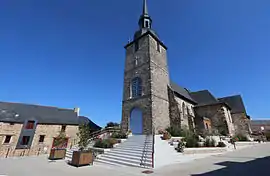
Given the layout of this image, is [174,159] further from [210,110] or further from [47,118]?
[47,118]

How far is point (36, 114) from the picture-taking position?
62.0 ft

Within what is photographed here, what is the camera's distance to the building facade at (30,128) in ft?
50.9

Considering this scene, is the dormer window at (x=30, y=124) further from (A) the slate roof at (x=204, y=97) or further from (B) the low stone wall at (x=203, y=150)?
(A) the slate roof at (x=204, y=97)

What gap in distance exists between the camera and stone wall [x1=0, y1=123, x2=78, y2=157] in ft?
49.5

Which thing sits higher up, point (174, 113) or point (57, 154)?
point (174, 113)

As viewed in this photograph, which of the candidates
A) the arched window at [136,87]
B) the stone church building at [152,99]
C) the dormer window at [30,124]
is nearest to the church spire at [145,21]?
the stone church building at [152,99]

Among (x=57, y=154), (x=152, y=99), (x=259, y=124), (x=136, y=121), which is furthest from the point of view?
(x=259, y=124)

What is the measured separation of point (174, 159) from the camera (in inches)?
327

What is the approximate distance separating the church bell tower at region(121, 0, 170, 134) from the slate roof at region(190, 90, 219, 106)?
8324mm

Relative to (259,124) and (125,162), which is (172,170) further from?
(259,124)

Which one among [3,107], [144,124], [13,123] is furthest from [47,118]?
[144,124]

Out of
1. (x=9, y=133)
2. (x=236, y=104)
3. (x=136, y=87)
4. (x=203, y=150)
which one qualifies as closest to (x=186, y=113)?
(x=136, y=87)

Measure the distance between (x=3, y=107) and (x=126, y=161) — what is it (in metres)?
18.6

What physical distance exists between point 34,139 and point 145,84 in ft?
49.1
